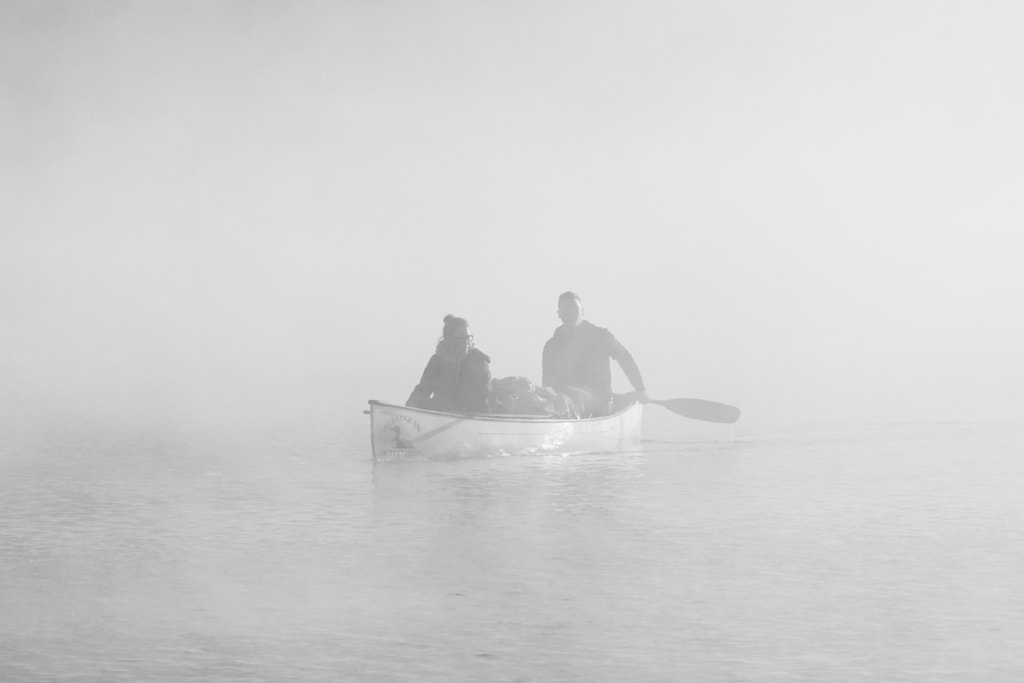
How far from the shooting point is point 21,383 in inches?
2015

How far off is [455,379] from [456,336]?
868mm

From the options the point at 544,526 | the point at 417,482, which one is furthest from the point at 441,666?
the point at 417,482

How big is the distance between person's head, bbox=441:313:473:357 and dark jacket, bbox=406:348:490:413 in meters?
0.25

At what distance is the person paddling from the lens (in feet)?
77.5

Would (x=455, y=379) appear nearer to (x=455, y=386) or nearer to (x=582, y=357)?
(x=455, y=386)

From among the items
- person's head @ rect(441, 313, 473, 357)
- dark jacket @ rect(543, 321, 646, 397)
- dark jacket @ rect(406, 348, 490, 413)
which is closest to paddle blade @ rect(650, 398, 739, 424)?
dark jacket @ rect(543, 321, 646, 397)

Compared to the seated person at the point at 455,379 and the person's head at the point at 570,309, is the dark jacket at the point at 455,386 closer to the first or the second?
the seated person at the point at 455,379

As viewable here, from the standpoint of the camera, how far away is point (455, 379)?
71.3 ft

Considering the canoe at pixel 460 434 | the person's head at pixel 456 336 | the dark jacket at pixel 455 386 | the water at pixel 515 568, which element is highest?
the person's head at pixel 456 336

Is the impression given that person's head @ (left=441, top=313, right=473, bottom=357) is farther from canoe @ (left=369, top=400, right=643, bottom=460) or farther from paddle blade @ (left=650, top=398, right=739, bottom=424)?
paddle blade @ (left=650, top=398, right=739, bottom=424)

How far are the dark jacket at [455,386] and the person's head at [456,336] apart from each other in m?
0.25

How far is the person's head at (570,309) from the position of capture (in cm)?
2339

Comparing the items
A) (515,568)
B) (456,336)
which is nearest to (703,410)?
(456,336)

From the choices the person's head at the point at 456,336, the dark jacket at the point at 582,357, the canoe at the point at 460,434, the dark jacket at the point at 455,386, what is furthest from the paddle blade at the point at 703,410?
the person's head at the point at 456,336
